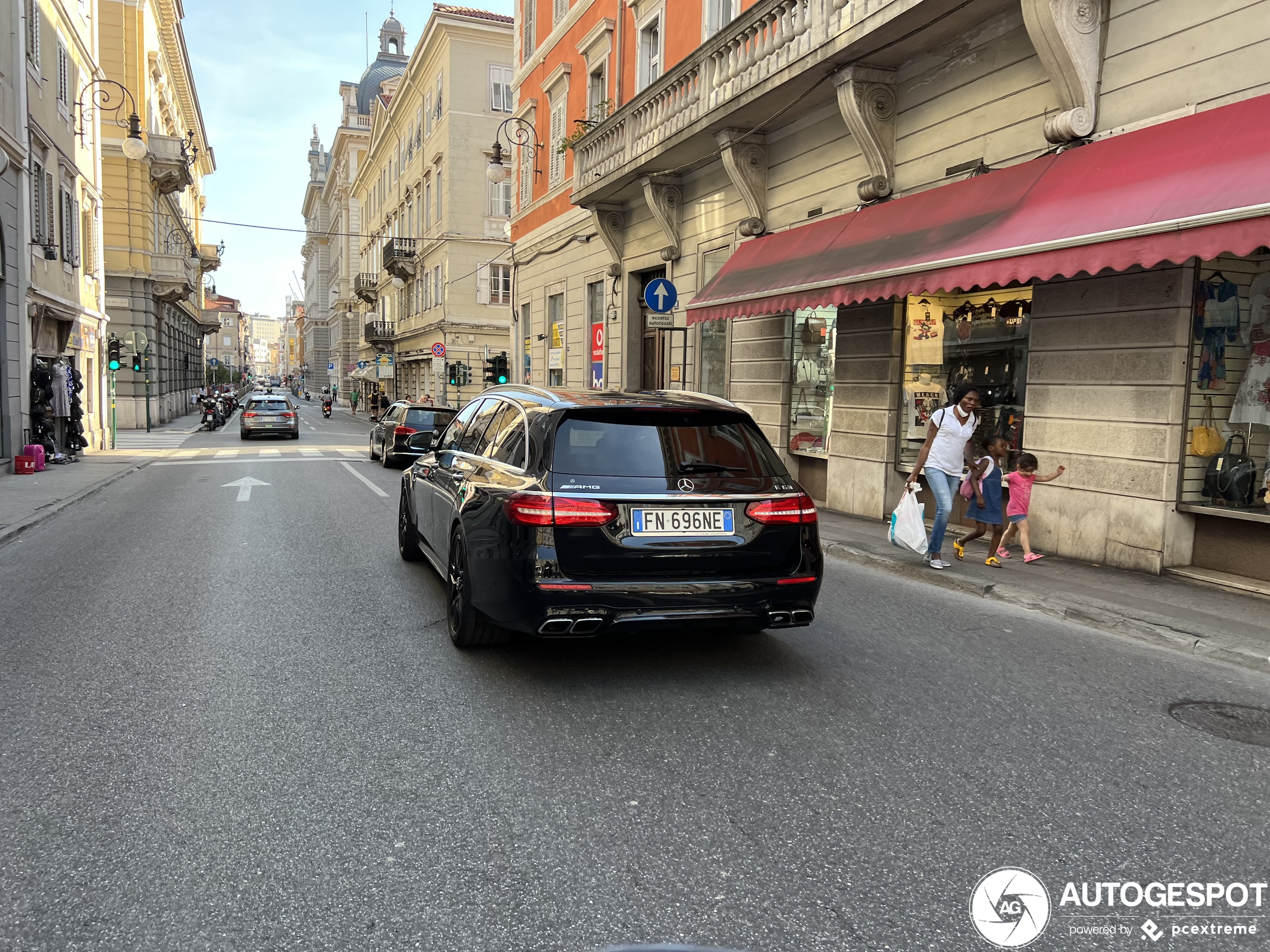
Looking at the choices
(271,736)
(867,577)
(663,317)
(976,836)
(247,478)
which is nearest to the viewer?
(976,836)

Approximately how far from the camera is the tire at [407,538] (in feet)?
27.0

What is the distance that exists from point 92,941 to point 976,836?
9.37 feet

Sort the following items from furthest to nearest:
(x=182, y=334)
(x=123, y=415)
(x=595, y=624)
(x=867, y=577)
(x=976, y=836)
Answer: (x=182, y=334) < (x=123, y=415) < (x=867, y=577) < (x=595, y=624) < (x=976, y=836)

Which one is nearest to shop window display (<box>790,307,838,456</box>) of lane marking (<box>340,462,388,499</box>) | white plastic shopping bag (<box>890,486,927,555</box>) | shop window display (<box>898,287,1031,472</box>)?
shop window display (<box>898,287,1031,472</box>)

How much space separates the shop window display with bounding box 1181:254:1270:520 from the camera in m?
7.80

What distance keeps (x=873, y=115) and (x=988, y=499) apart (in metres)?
5.52

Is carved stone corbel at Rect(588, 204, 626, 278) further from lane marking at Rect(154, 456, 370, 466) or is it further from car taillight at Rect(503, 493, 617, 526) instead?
car taillight at Rect(503, 493, 617, 526)

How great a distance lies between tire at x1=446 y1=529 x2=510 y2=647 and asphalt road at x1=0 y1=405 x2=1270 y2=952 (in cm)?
11

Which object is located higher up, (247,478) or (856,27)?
(856,27)

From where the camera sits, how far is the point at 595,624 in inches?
183

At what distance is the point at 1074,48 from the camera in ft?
28.1

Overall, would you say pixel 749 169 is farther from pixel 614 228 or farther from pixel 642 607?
pixel 642 607

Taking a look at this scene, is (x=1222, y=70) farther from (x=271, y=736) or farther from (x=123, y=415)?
(x=123, y=415)

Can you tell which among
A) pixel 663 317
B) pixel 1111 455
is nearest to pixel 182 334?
pixel 663 317
